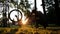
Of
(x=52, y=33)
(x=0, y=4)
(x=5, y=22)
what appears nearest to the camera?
(x=52, y=33)

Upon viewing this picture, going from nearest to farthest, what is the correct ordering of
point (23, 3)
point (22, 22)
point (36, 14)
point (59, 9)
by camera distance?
point (36, 14)
point (22, 22)
point (59, 9)
point (23, 3)

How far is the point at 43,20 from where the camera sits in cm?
891

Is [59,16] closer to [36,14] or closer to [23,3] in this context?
[36,14]

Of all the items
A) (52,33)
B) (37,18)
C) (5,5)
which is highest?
(5,5)

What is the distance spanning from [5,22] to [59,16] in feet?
15.4

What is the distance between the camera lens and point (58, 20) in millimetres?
9562

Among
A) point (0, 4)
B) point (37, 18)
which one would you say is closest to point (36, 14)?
point (37, 18)

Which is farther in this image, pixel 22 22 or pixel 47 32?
pixel 22 22

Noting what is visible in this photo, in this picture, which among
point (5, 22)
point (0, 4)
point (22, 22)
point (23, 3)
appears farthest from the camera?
point (23, 3)

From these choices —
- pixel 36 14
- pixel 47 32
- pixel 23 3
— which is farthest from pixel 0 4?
pixel 47 32

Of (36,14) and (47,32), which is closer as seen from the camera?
(47,32)

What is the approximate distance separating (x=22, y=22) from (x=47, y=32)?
3.16 metres

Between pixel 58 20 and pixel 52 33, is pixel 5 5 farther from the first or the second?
pixel 52 33

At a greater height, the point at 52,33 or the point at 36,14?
the point at 36,14
